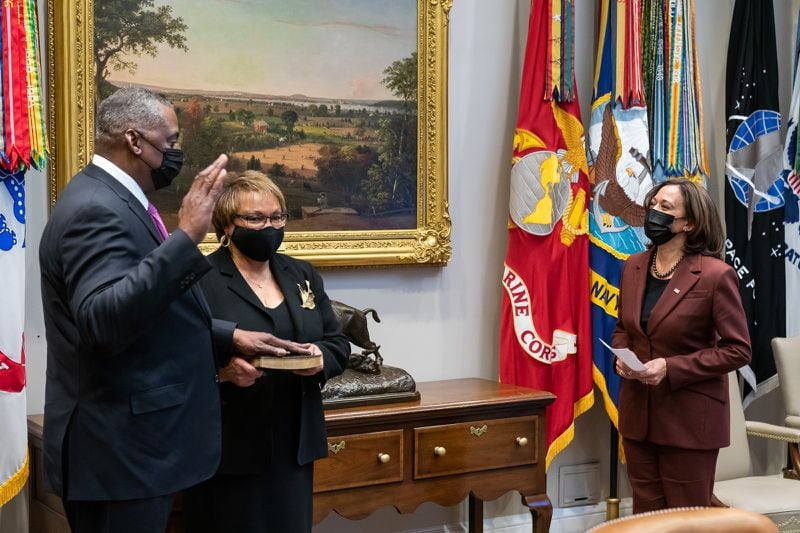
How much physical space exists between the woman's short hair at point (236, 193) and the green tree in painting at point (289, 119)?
1225 mm

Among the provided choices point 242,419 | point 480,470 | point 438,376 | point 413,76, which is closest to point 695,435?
point 480,470

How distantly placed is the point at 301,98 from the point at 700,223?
177 centimetres

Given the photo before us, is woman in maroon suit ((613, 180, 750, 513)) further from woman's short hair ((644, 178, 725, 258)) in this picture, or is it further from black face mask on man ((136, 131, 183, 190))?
black face mask on man ((136, 131, 183, 190))

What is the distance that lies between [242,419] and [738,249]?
3197 millimetres

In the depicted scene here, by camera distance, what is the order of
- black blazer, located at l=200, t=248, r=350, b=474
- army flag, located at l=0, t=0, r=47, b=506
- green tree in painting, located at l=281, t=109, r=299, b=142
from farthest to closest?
green tree in painting, located at l=281, t=109, r=299, b=142 → army flag, located at l=0, t=0, r=47, b=506 → black blazer, located at l=200, t=248, r=350, b=474

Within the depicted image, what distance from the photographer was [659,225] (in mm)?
3709

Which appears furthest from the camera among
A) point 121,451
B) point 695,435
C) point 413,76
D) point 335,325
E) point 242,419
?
point 413,76

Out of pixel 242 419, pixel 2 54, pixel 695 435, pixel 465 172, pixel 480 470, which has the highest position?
pixel 2 54

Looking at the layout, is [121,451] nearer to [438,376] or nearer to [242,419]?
[242,419]

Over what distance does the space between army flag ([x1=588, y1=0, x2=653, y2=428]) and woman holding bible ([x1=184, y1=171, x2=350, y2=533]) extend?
205cm

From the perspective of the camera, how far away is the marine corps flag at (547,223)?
14.9 feet

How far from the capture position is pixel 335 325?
3100 mm

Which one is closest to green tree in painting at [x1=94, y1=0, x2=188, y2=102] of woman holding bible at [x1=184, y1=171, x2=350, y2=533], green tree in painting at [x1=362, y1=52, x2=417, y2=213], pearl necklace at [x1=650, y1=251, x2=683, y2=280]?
green tree in painting at [x1=362, y1=52, x2=417, y2=213]

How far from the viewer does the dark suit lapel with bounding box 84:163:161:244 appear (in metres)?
2.24
